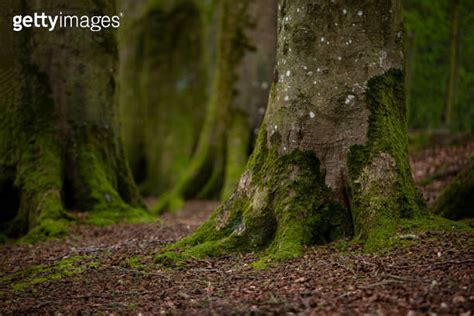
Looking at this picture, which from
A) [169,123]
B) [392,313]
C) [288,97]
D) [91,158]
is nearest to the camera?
[392,313]

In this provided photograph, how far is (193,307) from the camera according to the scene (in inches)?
183

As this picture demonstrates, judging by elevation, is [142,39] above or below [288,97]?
above

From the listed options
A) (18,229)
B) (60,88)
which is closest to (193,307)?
(18,229)

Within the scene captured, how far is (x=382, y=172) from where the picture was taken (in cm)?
589

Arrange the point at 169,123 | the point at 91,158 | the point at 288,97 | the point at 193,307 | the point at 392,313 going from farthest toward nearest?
1. the point at 169,123
2. the point at 91,158
3. the point at 288,97
4. the point at 193,307
5. the point at 392,313

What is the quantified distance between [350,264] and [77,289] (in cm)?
265

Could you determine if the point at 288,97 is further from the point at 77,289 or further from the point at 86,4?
the point at 86,4

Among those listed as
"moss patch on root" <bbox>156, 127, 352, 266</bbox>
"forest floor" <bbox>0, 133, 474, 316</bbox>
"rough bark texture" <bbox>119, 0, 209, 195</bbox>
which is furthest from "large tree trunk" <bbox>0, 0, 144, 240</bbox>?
"rough bark texture" <bbox>119, 0, 209, 195</bbox>

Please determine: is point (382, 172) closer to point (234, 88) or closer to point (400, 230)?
point (400, 230)

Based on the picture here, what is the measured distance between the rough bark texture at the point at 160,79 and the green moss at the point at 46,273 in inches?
388

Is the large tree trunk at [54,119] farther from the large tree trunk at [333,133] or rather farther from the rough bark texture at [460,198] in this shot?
the rough bark texture at [460,198]

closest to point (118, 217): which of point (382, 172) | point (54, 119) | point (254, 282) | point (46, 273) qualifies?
point (54, 119)

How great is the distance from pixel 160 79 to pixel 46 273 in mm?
11181

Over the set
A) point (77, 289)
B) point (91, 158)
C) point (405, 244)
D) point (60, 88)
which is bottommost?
point (77, 289)
